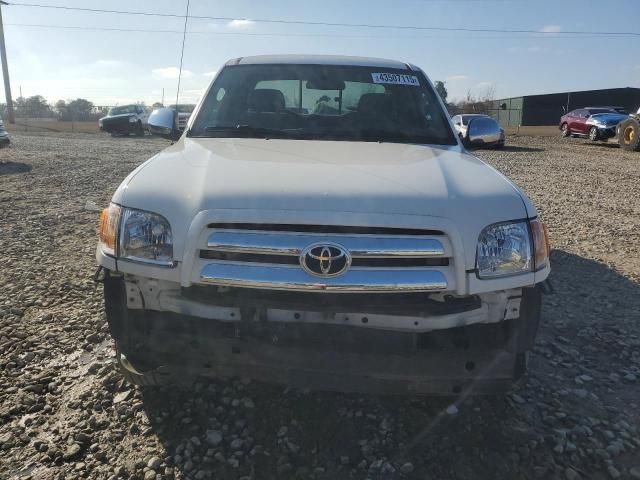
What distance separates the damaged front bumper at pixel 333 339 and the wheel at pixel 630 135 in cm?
1895

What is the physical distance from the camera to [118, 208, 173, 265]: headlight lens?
2.40 m

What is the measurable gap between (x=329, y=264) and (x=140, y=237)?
2.82 feet

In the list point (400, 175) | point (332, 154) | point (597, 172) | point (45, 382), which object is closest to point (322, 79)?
point (332, 154)

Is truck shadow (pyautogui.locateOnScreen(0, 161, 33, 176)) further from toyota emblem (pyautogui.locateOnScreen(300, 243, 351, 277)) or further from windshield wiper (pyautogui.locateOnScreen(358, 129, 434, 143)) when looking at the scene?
toyota emblem (pyautogui.locateOnScreen(300, 243, 351, 277))

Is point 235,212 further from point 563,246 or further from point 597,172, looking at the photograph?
point 597,172

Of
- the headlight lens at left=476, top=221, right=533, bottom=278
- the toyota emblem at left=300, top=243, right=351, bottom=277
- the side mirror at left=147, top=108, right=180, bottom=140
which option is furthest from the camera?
the side mirror at left=147, top=108, right=180, bottom=140

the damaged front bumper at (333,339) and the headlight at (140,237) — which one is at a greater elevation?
the headlight at (140,237)

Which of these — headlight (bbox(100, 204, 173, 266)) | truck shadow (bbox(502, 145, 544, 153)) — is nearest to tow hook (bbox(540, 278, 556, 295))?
headlight (bbox(100, 204, 173, 266))

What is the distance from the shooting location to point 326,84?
4066 millimetres

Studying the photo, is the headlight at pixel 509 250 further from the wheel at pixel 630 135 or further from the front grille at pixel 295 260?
the wheel at pixel 630 135

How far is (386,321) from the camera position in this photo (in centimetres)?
235

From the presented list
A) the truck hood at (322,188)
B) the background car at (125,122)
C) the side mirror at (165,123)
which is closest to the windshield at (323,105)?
the side mirror at (165,123)

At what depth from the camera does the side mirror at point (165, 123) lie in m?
4.32

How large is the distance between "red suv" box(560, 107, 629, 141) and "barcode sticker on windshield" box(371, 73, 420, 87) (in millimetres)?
21526
